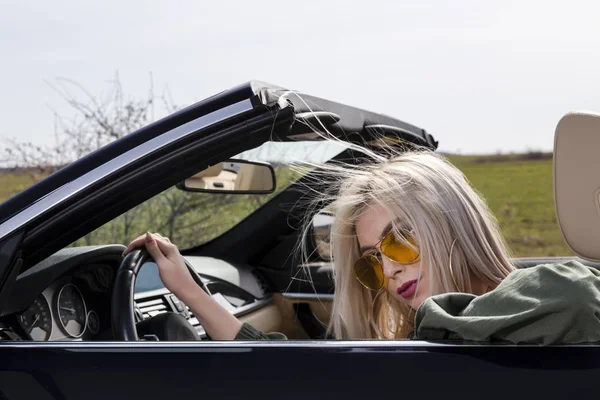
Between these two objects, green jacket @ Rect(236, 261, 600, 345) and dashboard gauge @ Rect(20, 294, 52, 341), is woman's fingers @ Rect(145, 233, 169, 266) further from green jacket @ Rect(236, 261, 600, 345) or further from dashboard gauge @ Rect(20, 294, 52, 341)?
green jacket @ Rect(236, 261, 600, 345)

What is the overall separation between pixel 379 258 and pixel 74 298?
82 cm

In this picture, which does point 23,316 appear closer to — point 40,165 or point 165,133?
point 165,133

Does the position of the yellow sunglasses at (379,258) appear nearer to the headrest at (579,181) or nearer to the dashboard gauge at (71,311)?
the headrest at (579,181)

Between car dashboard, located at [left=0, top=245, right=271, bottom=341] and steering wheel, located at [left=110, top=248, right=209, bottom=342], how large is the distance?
13 centimetres

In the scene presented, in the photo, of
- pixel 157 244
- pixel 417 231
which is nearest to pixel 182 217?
pixel 157 244

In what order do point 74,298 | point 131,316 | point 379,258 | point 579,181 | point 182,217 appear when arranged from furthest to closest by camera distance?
1. point 182,217
2. point 74,298
3. point 379,258
4. point 131,316
5. point 579,181

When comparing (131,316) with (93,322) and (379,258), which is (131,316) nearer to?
(93,322)

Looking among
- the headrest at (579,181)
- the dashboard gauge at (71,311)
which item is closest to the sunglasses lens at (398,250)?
the headrest at (579,181)

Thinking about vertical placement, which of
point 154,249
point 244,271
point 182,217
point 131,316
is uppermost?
point 154,249

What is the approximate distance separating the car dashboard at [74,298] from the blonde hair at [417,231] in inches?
21.6

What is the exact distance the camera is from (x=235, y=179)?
2699 millimetres

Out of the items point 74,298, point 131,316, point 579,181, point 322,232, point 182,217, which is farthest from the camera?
point 182,217

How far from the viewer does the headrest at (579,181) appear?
1.51 metres

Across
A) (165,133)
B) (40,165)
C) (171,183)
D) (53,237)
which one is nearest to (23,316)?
(53,237)
